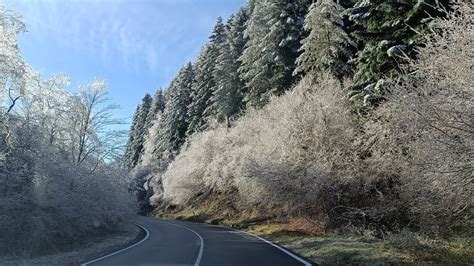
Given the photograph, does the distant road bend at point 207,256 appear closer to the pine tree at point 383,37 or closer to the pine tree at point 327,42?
the pine tree at point 383,37

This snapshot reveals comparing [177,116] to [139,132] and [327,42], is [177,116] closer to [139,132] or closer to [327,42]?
[139,132]

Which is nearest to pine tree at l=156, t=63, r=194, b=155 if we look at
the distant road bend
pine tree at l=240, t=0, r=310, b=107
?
pine tree at l=240, t=0, r=310, b=107

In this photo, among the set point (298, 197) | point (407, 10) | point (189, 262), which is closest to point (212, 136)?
point (298, 197)

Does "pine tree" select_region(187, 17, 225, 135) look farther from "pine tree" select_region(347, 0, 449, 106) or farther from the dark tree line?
"pine tree" select_region(347, 0, 449, 106)

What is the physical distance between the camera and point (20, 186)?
18.8 m

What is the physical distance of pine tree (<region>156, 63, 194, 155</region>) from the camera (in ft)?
197

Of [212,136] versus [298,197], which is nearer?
[298,197]

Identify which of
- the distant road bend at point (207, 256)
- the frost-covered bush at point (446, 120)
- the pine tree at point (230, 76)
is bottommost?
the distant road bend at point (207, 256)

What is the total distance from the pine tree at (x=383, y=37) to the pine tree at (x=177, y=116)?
126 ft

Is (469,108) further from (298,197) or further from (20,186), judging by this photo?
(20,186)

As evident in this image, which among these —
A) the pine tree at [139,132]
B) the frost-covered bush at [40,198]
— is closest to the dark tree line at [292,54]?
the frost-covered bush at [40,198]

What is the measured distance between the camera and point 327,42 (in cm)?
2655

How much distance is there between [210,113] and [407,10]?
32.1 m

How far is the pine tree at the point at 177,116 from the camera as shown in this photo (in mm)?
59938
